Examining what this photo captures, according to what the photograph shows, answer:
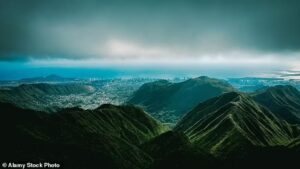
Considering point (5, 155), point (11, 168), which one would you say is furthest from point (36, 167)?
point (5, 155)

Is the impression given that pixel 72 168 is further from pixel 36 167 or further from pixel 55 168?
pixel 36 167

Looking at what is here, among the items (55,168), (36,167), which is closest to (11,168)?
(36,167)

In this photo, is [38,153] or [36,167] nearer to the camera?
[36,167]

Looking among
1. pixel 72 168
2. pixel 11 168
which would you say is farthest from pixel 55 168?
pixel 11 168

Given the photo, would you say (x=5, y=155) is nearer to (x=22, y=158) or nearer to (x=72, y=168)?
(x=22, y=158)

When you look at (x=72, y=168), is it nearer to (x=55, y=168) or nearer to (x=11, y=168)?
(x=55, y=168)

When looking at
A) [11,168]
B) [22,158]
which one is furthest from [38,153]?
[11,168]

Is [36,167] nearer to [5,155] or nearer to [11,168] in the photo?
[11,168]

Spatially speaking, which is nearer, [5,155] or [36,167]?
[36,167]
